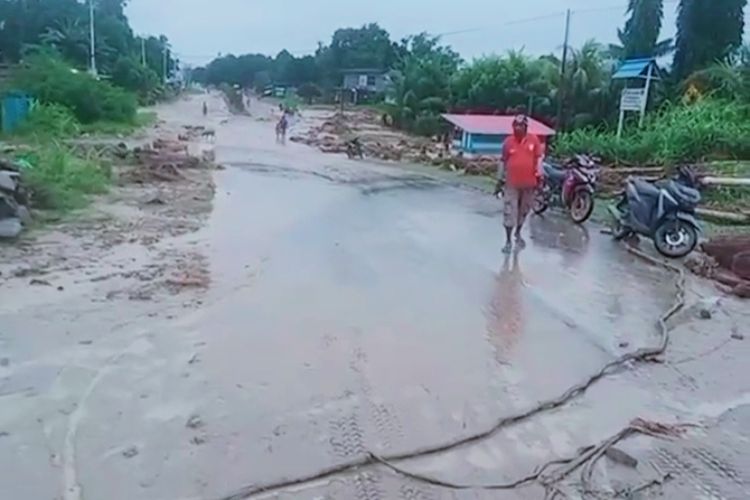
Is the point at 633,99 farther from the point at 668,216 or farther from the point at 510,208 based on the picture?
the point at 510,208

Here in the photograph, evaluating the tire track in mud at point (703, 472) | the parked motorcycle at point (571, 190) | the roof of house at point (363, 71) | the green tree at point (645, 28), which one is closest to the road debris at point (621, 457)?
the tire track in mud at point (703, 472)

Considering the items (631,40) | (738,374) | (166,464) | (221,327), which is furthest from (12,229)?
(631,40)

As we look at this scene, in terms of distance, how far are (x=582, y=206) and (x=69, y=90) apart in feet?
85.8

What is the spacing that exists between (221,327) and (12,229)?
428 centimetres

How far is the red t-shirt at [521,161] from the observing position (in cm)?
927

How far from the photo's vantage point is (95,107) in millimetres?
32594

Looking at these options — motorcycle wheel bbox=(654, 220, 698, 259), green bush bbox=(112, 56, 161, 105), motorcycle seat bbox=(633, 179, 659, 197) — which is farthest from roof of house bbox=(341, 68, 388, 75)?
motorcycle wheel bbox=(654, 220, 698, 259)

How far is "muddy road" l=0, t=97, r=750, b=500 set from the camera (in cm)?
380

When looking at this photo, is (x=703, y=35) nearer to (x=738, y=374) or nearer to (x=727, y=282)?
(x=727, y=282)

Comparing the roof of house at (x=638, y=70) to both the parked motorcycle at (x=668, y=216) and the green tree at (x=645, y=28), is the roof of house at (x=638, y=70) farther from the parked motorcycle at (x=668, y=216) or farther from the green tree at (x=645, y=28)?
the parked motorcycle at (x=668, y=216)

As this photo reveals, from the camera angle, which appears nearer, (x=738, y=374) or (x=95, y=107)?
(x=738, y=374)

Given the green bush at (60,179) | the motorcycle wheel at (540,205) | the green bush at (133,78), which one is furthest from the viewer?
the green bush at (133,78)

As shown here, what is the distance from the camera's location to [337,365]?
17.2ft

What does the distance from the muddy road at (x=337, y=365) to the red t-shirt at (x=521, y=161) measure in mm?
923
